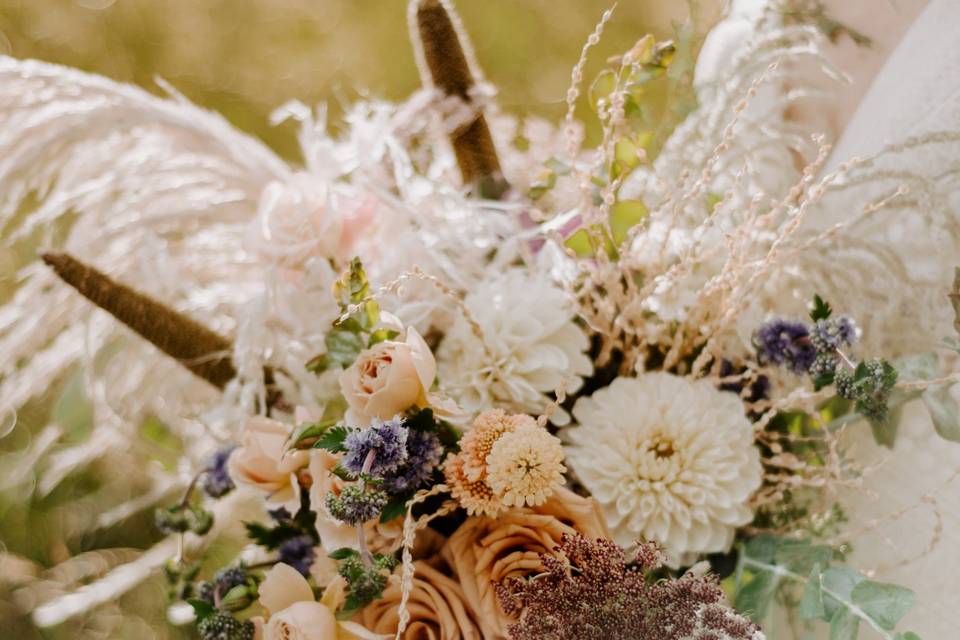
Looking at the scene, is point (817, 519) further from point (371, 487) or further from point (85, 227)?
point (85, 227)

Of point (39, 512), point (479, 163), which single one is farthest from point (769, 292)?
point (39, 512)

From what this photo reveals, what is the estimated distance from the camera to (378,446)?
38cm

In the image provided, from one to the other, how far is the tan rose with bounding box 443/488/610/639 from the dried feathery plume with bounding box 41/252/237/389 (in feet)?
0.76

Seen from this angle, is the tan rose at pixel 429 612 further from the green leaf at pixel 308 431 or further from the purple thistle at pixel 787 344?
the purple thistle at pixel 787 344

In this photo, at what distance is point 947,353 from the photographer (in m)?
0.50

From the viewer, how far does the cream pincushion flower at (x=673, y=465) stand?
0.46 metres

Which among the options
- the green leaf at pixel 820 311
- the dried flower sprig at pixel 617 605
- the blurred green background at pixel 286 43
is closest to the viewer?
the dried flower sprig at pixel 617 605

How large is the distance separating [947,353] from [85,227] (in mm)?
653

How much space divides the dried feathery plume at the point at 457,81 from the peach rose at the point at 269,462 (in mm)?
248

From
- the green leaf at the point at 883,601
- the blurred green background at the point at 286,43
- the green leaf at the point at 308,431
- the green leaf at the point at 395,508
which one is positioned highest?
the blurred green background at the point at 286,43

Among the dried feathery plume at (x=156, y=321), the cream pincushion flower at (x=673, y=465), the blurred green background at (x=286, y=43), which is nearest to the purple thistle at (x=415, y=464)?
the cream pincushion flower at (x=673, y=465)

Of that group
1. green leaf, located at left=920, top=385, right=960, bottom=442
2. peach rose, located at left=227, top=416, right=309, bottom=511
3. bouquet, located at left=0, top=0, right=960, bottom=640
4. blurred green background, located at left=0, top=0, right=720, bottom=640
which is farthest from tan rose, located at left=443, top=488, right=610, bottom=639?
blurred green background, located at left=0, top=0, right=720, bottom=640

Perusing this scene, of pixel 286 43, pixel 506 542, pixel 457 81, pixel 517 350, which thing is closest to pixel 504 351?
pixel 517 350

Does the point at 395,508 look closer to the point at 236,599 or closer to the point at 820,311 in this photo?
the point at 236,599
